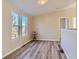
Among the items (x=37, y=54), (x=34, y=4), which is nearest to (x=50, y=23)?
(x=34, y=4)

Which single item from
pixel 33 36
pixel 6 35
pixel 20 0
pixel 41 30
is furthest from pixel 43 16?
pixel 6 35

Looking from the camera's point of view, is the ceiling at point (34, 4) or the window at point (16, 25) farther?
the window at point (16, 25)

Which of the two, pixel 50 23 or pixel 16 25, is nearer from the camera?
pixel 16 25

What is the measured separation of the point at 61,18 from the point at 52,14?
93 cm

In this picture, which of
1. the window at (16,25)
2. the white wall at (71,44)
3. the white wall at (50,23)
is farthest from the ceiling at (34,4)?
the white wall at (71,44)

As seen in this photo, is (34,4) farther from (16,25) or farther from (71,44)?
(71,44)

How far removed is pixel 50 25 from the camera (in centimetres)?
1050

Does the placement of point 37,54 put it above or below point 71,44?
below

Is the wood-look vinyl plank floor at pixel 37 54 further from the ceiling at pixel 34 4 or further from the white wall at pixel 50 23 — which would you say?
the white wall at pixel 50 23

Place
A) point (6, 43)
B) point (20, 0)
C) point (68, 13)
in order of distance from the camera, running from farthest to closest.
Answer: point (68, 13), point (20, 0), point (6, 43)

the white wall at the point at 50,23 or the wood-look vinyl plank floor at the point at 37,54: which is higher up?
the white wall at the point at 50,23

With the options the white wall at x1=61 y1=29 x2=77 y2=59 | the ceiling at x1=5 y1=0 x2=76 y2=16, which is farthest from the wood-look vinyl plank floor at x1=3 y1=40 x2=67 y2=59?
the ceiling at x1=5 y1=0 x2=76 y2=16

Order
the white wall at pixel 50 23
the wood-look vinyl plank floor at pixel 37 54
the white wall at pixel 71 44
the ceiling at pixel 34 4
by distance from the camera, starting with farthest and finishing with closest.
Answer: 1. the white wall at pixel 50 23
2. the ceiling at pixel 34 4
3. the wood-look vinyl plank floor at pixel 37 54
4. the white wall at pixel 71 44

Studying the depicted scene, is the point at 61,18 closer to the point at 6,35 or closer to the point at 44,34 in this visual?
the point at 44,34
